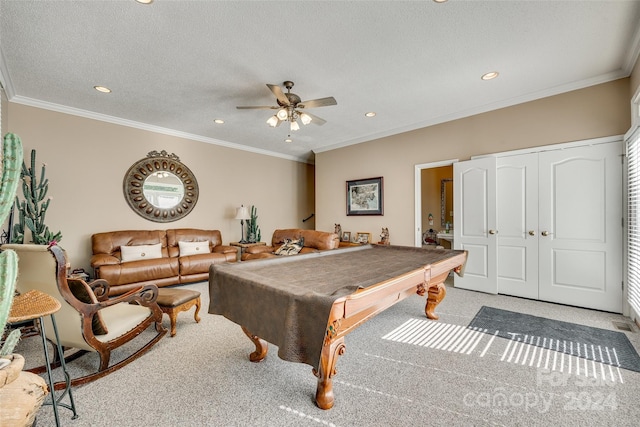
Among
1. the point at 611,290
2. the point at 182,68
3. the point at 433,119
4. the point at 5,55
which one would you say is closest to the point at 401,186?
the point at 433,119

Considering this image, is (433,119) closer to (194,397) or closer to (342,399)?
(342,399)

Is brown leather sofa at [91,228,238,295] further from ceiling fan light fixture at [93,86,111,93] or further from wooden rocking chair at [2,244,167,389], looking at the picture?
ceiling fan light fixture at [93,86,111,93]

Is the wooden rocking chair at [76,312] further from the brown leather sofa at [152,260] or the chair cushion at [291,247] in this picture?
the chair cushion at [291,247]

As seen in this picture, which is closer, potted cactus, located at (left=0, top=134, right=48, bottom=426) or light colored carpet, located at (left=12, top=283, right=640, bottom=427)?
potted cactus, located at (left=0, top=134, right=48, bottom=426)

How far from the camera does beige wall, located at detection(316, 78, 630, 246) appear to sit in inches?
124

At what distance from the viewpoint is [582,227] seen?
3.23m

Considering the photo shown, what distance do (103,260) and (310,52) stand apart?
3795 mm

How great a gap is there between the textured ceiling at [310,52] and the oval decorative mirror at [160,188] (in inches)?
37.6

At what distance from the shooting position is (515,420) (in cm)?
147

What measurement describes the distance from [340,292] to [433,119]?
4013 mm

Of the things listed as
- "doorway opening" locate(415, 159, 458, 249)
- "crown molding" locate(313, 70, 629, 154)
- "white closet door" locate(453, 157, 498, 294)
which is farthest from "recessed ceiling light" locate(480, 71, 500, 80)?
"doorway opening" locate(415, 159, 458, 249)

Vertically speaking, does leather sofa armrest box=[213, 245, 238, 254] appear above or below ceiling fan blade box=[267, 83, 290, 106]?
below

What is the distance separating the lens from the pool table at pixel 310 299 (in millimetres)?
1313

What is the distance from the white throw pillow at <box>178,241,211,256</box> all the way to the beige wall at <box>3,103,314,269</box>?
60 centimetres
